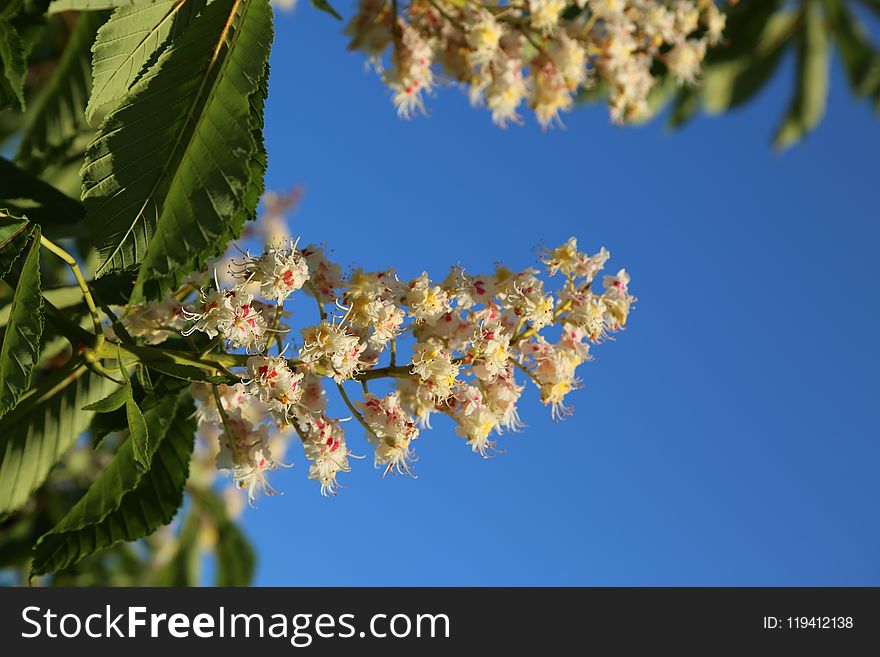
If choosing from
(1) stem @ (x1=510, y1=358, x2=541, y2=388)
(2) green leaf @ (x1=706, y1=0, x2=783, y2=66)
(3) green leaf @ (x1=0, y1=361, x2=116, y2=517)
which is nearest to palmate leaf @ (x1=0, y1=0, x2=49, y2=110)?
(3) green leaf @ (x1=0, y1=361, x2=116, y2=517)

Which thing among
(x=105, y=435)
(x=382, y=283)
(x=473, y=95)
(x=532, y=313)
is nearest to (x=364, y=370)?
(x=382, y=283)

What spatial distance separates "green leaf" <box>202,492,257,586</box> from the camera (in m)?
3.14

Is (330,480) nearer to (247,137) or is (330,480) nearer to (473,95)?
(247,137)

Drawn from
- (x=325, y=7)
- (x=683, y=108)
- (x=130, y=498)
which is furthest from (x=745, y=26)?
(x=130, y=498)

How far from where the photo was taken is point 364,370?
1.25m

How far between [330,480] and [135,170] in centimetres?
49

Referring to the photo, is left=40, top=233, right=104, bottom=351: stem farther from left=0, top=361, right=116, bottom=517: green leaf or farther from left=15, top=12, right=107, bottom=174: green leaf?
left=15, top=12, right=107, bottom=174: green leaf

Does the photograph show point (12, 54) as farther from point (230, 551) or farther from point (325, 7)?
point (230, 551)

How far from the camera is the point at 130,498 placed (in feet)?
4.25

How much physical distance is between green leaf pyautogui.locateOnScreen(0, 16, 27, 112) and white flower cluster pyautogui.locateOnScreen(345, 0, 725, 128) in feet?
2.78

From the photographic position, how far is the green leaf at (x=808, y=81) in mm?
4406

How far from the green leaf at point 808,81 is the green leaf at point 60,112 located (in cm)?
361

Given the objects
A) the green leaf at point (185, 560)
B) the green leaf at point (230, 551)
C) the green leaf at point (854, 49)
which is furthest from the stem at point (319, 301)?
the green leaf at point (854, 49)

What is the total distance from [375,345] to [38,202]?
0.56 metres
